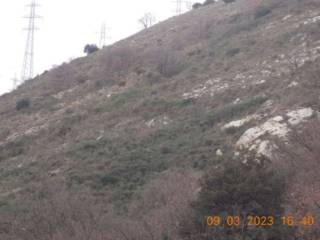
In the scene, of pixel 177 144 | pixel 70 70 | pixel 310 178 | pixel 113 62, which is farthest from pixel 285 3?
pixel 310 178

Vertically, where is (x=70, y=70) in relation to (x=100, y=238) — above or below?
above

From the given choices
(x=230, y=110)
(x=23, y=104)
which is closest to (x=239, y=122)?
(x=230, y=110)

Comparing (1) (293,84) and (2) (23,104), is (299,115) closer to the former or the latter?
(1) (293,84)

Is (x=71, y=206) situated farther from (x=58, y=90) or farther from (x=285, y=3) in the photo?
(x=285, y=3)

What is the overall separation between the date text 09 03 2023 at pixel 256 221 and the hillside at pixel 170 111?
0.70m

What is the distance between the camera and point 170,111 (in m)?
22.4

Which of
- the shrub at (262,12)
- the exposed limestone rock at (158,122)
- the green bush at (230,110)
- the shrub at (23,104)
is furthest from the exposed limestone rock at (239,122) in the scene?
the shrub at (23,104)

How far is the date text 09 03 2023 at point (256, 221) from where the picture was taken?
7.70 meters

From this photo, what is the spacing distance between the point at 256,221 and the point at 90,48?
120 feet

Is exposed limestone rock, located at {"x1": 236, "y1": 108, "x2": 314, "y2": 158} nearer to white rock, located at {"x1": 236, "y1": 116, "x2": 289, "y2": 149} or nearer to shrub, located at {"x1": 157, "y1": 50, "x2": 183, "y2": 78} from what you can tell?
white rock, located at {"x1": 236, "y1": 116, "x2": 289, "y2": 149}

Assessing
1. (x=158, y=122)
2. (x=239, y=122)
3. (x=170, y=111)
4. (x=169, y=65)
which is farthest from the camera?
(x=169, y=65)

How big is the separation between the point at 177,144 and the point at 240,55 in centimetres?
870

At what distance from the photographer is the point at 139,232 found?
9156 millimetres

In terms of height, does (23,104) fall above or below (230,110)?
above
